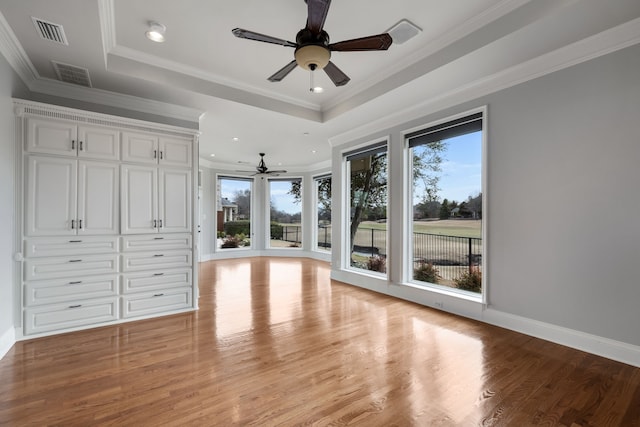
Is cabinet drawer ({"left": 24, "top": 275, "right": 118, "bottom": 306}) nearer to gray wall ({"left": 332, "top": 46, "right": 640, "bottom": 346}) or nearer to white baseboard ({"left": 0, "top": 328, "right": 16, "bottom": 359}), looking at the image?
white baseboard ({"left": 0, "top": 328, "right": 16, "bottom": 359})

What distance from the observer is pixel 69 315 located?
3389 millimetres

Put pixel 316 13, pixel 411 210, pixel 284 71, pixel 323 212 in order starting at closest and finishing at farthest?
pixel 316 13 → pixel 284 71 → pixel 411 210 → pixel 323 212

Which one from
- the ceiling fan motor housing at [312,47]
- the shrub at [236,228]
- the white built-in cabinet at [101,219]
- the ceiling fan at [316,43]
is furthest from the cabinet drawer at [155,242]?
the shrub at [236,228]

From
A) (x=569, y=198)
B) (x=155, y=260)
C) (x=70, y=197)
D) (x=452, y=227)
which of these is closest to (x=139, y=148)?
(x=70, y=197)

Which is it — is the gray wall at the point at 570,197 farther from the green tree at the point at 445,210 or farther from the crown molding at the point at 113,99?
the crown molding at the point at 113,99

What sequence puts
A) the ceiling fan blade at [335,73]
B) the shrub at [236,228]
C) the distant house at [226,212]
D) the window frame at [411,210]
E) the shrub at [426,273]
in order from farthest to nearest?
the shrub at [236,228], the distant house at [226,212], the shrub at [426,273], the window frame at [411,210], the ceiling fan blade at [335,73]

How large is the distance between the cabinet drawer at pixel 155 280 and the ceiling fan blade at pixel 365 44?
11.3ft

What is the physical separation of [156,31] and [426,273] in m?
4.59

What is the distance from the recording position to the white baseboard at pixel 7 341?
9.04 ft

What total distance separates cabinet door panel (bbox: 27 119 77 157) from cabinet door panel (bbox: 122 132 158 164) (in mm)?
497

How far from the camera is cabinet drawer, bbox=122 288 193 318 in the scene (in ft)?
12.3

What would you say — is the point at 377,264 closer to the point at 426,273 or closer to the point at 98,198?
the point at 426,273

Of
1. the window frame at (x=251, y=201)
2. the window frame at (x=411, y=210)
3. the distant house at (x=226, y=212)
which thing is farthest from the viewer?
the distant house at (x=226, y=212)

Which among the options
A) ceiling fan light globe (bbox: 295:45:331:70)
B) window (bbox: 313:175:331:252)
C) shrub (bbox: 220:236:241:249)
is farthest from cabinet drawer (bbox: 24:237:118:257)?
window (bbox: 313:175:331:252)
